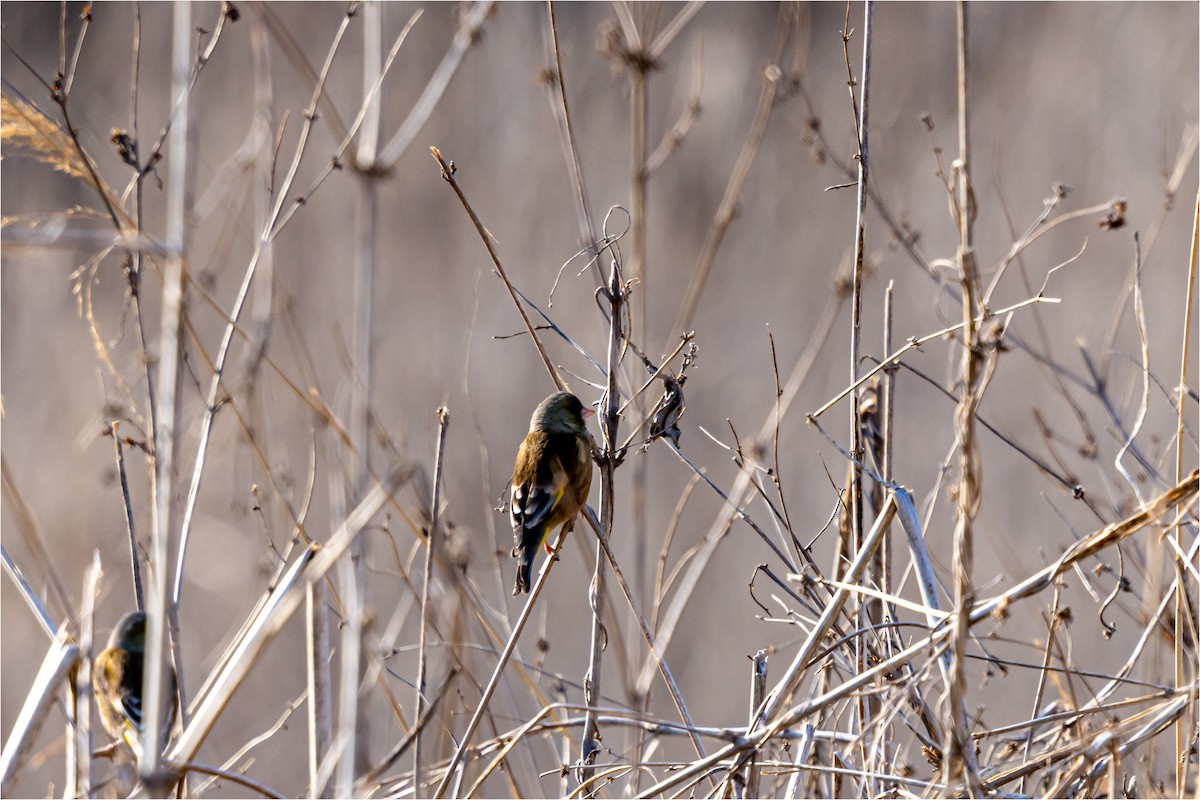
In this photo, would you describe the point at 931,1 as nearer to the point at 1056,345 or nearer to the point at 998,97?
the point at 998,97

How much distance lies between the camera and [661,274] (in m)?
7.59

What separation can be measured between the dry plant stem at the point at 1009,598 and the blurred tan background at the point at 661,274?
3.74 metres

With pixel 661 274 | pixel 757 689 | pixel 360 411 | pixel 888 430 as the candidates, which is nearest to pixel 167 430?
pixel 360 411

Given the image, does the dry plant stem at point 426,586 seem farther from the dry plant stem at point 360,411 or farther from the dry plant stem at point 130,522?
the dry plant stem at point 130,522

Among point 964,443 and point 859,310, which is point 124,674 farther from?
point 964,443

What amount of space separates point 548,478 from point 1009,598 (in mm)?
2051

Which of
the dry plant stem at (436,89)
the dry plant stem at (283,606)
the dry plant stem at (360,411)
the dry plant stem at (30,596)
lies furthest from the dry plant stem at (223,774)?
the dry plant stem at (436,89)

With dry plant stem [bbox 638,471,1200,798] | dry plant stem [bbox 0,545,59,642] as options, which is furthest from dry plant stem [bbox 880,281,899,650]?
dry plant stem [bbox 0,545,59,642]

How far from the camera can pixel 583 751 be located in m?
2.43

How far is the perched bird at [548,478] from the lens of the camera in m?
3.44

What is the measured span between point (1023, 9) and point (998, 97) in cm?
54

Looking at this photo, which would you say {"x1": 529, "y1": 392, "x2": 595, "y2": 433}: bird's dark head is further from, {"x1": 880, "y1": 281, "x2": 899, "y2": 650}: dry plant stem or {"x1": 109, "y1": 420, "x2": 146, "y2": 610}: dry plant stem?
{"x1": 109, "y1": 420, "x2": 146, "y2": 610}: dry plant stem

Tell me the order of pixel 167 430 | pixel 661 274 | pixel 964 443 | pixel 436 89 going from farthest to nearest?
pixel 661 274 < pixel 436 89 < pixel 167 430 < pixel 964 443

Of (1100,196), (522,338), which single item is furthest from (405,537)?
(1100,196)
